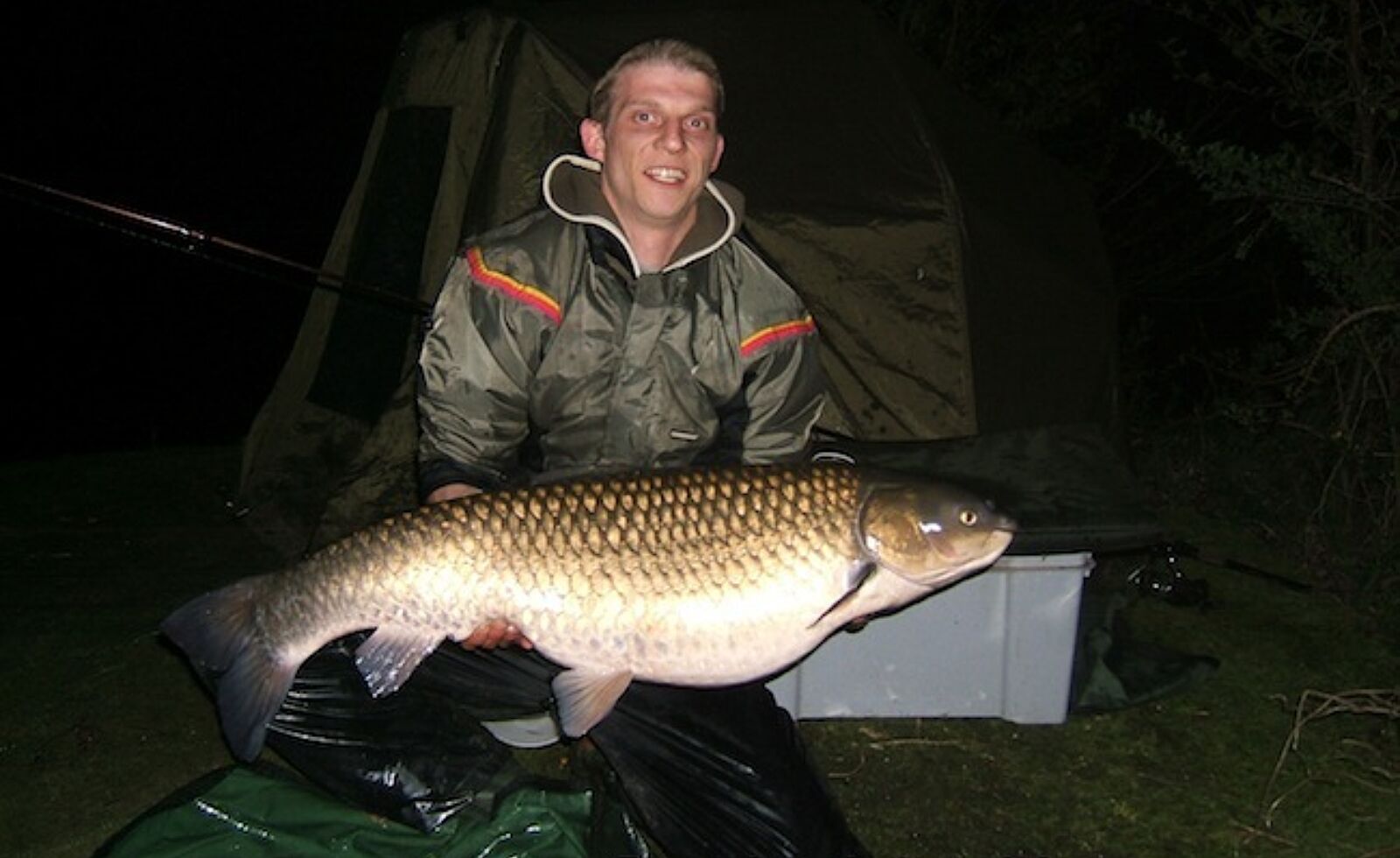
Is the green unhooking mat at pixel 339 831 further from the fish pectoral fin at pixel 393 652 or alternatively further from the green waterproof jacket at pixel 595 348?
the green waterproof jacket at pixel 595 348

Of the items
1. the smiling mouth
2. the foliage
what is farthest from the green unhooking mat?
the foliage

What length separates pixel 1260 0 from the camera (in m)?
5.49

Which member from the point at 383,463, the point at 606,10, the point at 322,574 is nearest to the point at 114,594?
the point at 383,463

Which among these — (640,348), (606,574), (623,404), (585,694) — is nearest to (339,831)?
(585,694)

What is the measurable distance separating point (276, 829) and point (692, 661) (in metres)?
0.85

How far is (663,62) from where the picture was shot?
2.37 m

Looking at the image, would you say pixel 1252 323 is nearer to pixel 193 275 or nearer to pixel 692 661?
pixel 692 661

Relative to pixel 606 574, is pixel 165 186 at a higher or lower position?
higher

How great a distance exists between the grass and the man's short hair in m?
1.41

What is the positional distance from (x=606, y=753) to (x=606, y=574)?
46cm

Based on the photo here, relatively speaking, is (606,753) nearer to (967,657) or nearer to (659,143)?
(967,657)

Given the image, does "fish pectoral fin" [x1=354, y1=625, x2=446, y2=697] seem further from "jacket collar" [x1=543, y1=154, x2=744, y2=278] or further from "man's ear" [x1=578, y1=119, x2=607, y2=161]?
"man's ear" [x1=578, y1=119, x2=607, y2=161]

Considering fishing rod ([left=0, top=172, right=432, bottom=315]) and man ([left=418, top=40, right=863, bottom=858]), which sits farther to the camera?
fishing rod ([left=0, top=172, right=432, bottom=315])

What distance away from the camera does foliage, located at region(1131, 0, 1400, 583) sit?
13.4 ft
